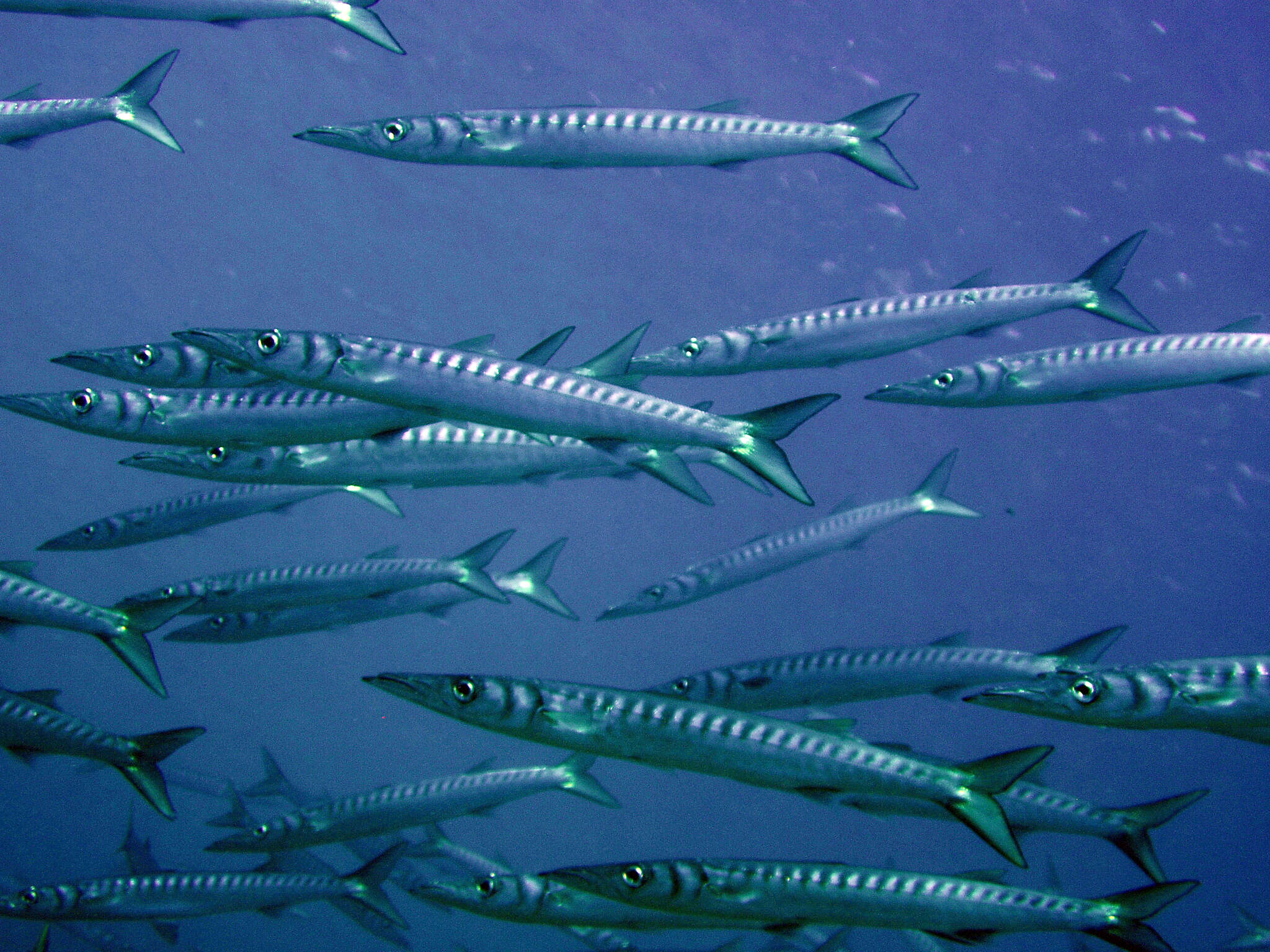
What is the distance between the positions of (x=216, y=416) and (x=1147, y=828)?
487 cm

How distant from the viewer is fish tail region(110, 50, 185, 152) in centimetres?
469

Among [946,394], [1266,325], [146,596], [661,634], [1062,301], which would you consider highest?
[1266,325]

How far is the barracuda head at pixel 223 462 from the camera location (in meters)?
4.42

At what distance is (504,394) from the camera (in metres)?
3.38

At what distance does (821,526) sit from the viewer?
6598mm

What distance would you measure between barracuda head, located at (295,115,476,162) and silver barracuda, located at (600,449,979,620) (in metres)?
3.45

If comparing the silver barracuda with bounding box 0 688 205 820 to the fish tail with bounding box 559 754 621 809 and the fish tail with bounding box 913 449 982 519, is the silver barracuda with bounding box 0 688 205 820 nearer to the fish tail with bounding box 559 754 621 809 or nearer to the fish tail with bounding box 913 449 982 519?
the fish tail with bounding box 559 754 621 809

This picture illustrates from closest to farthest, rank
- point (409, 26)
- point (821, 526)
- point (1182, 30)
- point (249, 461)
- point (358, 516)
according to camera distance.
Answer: point (249, 461), point (821, 526), point (1182, 30), point (409, 26), point (358, 516)

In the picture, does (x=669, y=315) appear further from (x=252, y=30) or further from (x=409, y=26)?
(x=252, y=30)

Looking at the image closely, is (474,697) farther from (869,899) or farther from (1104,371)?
(1104,371)

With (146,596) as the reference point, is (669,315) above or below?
above

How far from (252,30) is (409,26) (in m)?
3.43

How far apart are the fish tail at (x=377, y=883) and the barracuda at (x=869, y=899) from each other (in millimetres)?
2513

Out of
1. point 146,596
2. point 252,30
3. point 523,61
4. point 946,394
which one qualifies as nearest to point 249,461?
point 146,596
